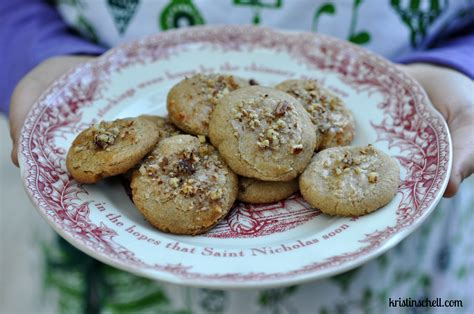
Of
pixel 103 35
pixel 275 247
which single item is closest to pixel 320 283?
pixel 275 247

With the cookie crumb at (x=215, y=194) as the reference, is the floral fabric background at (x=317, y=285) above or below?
below

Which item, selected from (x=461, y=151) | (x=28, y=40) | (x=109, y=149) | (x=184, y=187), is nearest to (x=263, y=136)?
(x=184, y=187)

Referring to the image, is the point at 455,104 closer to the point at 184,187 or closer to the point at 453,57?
the point at 453,57

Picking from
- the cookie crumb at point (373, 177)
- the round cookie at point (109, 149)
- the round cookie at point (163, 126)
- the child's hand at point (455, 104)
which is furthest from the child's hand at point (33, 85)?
the child's hand at point (455, 104)

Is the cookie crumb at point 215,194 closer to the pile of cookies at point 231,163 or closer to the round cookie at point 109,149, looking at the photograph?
the pile of cookies at point 231,163

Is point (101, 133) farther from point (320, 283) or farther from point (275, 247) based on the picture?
point (320, 283)

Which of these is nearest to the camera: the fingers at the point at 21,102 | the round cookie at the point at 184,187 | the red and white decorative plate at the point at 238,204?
the red and white decorative plate at the point at 238,204
